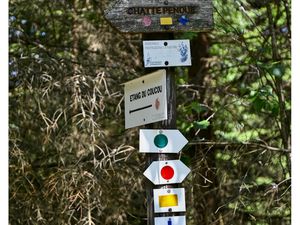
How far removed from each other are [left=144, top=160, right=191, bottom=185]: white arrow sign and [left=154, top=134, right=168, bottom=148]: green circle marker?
0.32ft

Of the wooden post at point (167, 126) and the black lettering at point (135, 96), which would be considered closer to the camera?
the wooden post at point (167, 126)

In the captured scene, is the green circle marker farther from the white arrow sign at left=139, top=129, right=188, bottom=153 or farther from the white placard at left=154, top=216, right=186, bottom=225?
the white placard at left=154, top=216, right=186, bottom=225

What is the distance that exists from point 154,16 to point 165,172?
0.90 m

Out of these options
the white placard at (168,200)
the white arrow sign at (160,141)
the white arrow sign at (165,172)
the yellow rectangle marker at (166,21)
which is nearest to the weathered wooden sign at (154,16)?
the yellow rectangle marker at (166,21)

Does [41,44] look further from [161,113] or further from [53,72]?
[161,113]

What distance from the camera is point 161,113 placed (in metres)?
3.70

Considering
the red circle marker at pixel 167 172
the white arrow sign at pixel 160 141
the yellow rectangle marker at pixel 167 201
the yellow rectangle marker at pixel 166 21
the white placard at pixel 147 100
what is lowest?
the yellow rectangle marker at pixel 167 201

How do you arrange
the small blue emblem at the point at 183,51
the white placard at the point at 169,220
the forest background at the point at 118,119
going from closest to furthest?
1. the white placard at the point at 169,220
2. the small blue emblem at the point at 183,51
3. the forest background at the point at 118,119

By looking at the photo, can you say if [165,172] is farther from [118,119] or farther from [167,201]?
[118,119]

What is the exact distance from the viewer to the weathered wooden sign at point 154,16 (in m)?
3.71

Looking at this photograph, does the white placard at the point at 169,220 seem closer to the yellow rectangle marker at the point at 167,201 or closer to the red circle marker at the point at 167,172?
the yellow rectangle marker at the point at 167,201

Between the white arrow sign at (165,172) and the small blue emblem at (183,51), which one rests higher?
the small blue emblem at (183,51)

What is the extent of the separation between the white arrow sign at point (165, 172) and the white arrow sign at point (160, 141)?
0.08 m

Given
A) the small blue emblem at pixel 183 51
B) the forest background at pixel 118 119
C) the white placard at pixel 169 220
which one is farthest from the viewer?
the forest background at pixel 118 119
